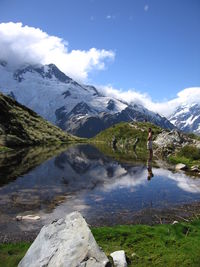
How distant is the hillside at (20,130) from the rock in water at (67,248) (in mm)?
83790

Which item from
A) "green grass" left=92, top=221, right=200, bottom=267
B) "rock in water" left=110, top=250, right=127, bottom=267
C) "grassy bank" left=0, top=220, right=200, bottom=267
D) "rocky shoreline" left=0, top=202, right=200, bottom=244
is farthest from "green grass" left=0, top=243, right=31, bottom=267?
"rock in water" left=110, top=250, right=127, bottom=267

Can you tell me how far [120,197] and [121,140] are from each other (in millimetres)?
120922

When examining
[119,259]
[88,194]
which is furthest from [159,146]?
[119,259]

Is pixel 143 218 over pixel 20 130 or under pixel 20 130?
under

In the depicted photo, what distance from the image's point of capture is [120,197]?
1131 inches

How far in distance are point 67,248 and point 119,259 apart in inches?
93.9

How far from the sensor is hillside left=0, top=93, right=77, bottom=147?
346 ft

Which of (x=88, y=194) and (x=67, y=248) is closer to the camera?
(x=67, y=248)

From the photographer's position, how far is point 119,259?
12438 mm

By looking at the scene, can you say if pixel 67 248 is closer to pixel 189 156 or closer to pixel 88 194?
pixel 88 194

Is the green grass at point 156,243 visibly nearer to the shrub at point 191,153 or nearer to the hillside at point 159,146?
the hillside at point 159,146

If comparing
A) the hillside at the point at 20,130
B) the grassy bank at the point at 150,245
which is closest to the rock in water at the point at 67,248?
the grassy bank at the point at 150,245

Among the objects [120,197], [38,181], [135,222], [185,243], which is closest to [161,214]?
[135,222]

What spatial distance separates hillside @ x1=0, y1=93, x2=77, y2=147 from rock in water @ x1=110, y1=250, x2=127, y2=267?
84.0m
